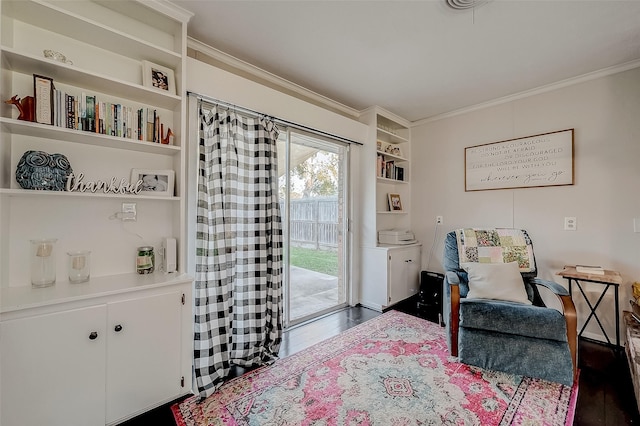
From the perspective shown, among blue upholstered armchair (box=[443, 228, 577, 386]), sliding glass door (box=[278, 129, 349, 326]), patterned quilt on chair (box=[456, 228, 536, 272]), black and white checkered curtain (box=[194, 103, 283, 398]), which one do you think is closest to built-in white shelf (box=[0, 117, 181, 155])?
black and white checkered curtain (box=[194, 103, 283, 398])

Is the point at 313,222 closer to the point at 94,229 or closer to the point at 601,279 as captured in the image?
the point at 94,229

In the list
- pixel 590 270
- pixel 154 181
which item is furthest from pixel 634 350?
pixel 154 181

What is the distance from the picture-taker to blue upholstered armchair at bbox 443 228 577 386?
68.9 inches

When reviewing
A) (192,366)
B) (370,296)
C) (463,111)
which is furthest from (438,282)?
(192,366)

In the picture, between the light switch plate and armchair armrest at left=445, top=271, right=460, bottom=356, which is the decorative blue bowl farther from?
the light switch plate

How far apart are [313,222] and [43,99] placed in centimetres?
225

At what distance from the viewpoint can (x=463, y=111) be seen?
3.25 metres

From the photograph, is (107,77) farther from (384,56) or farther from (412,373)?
(412,373)

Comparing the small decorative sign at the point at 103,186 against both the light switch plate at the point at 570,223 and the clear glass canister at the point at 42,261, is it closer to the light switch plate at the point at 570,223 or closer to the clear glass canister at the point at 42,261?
the clear glass canister at the point at 42,261

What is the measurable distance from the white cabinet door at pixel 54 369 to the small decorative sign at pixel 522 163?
11.6 ft

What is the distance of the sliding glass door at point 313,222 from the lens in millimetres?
2678

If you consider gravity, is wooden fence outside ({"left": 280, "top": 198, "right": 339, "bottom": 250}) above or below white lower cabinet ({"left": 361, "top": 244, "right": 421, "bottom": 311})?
above

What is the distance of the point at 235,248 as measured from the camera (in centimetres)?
210

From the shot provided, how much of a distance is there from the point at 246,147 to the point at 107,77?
0.93m
